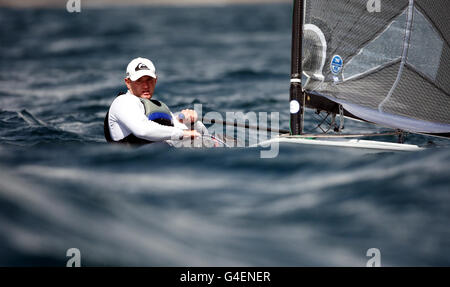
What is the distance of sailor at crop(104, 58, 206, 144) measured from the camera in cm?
492

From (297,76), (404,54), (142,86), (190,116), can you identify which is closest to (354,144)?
(297,76)

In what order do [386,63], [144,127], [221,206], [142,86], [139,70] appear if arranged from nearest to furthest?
[221,206], [144,127], [139,70], [142,86], [386,63]

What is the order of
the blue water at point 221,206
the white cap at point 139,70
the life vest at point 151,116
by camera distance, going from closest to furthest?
the blue water at point 221,206 < the life vest at point 151,116 < the white cap at point 139,70

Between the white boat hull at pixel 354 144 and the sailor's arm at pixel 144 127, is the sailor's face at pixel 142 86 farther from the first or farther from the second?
the white boat hull at pixel 354 144

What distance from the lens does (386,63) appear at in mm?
5449

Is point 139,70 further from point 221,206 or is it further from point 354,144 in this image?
point 354,144

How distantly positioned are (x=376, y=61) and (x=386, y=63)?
0.31ft

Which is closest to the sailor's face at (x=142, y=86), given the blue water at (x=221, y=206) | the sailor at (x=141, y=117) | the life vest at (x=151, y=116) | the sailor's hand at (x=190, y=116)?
the sailor at (x=141, y=117)

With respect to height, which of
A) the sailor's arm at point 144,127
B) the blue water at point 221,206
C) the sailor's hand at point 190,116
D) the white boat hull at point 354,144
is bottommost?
the blue water at point 221,206

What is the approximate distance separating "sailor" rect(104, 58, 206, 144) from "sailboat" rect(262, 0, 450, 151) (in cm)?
108

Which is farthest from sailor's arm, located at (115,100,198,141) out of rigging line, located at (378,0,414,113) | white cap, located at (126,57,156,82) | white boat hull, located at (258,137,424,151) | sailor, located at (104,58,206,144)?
rigging line, located at (378,0,414,113)

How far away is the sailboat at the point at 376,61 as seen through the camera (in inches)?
210

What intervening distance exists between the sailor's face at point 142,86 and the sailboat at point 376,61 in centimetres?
130
